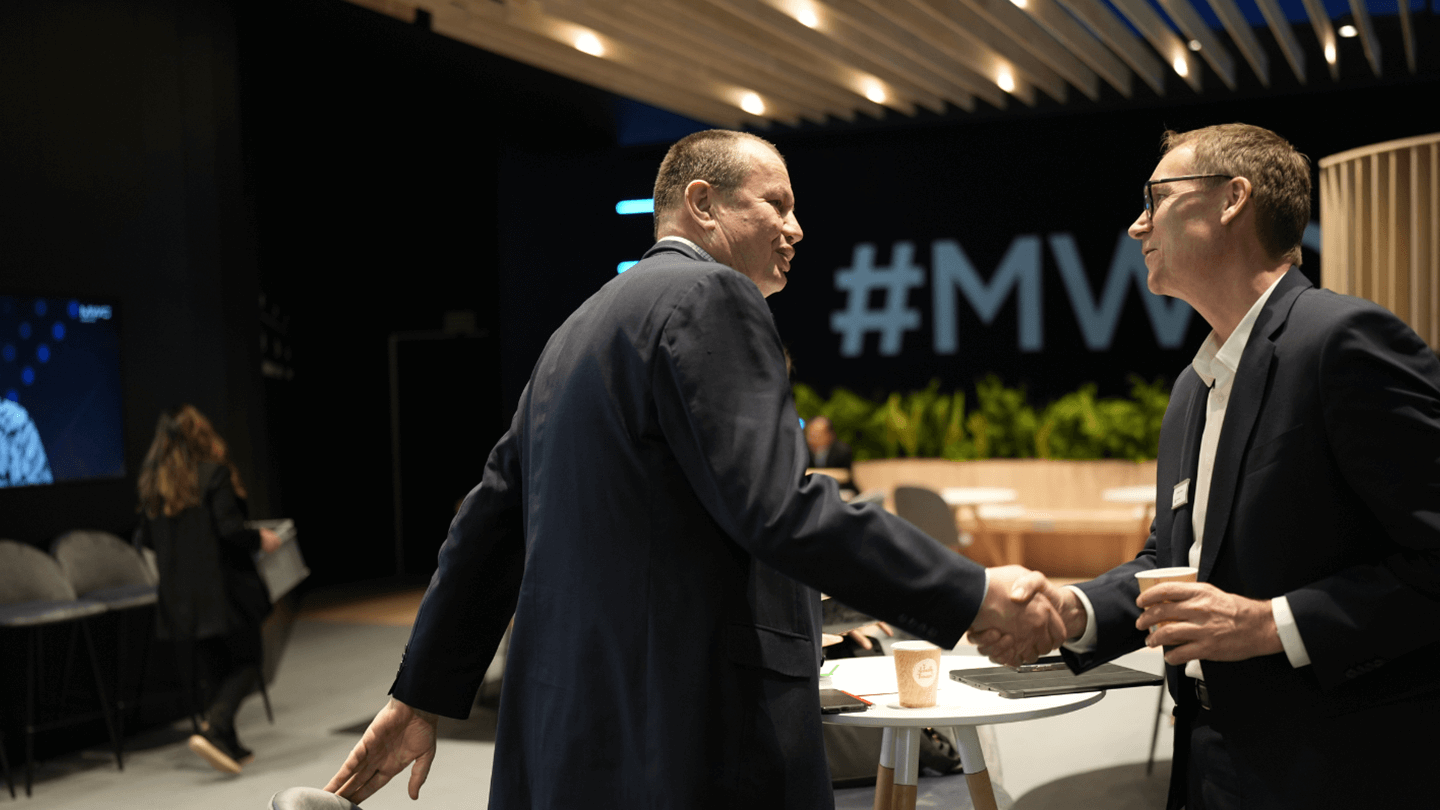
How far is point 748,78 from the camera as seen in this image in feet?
30.8

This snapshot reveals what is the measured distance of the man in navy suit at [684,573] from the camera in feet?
4.83

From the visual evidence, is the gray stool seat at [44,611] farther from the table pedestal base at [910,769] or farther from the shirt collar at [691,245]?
the shirt collar at [691,245]

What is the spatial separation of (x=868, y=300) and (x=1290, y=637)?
34.3 ft

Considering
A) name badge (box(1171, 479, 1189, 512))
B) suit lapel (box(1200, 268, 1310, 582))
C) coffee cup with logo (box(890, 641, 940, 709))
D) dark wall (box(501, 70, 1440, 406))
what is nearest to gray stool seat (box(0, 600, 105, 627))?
coffee cup with logo (box(890, 641, 940, 709))

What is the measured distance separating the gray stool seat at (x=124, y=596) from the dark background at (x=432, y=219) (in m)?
1.11

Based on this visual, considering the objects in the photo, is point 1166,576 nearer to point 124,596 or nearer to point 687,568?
point 687,568

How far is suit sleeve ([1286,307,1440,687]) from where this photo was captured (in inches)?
55.2

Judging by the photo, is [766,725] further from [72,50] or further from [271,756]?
[72,50]

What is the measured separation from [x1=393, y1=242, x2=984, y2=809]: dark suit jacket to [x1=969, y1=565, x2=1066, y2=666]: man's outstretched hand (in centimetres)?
5

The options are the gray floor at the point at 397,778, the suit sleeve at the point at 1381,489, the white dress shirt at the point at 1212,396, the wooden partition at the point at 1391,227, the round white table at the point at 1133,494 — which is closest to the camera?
the suit sleeve at the point at 1381,489

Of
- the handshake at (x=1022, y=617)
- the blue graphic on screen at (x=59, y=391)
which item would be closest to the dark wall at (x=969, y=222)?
the blue graphic on screen at (x=59, y=391)

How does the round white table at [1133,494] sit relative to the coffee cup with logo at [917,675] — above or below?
below

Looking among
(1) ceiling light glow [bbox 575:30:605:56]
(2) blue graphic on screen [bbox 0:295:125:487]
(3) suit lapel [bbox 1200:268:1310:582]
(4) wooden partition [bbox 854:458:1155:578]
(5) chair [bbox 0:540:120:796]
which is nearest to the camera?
(3) suit lapel [bbox 1200:268:1310:582]

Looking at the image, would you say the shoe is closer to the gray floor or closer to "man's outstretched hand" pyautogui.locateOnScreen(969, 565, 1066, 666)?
the gray floor
